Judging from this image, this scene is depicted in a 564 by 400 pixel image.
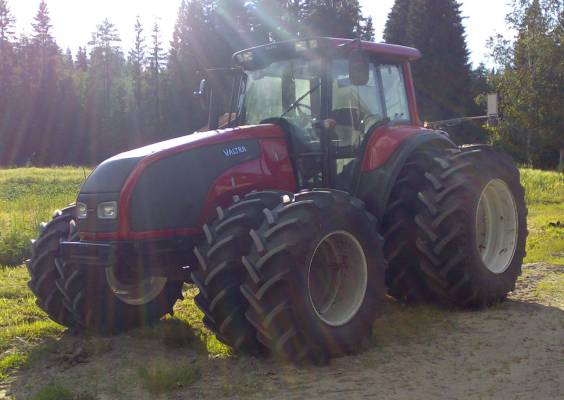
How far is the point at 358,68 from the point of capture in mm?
5395

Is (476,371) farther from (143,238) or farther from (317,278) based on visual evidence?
(143,238)

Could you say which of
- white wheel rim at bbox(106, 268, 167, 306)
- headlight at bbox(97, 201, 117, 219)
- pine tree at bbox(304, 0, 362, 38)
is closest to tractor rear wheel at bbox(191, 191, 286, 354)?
headlight at bbox(97, 201, 117, 219)

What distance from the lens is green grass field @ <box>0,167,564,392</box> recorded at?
5.21 m

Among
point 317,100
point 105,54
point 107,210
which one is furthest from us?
point 105,54

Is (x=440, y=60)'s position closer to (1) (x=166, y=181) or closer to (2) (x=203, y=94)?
(2) (x=203, y=94)

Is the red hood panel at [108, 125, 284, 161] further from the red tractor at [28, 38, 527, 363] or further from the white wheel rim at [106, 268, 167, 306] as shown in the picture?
the white wheel rim at [106, 268, 167, 306]

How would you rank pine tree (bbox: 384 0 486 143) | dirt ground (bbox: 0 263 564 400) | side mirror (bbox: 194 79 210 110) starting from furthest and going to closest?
pine tree (bbox: 384 0 486 143) → side mirror (bbox: 194 79 210 110) → dirt ground (bbox: 0 263 564 400)

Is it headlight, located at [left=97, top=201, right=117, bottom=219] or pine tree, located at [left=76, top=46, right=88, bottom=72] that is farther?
pine tree, located at [left=76, top=46, right=88, bottom=72]

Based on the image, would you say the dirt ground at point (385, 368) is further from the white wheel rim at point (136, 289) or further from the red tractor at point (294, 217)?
the white wheel rim at point (136, 289)

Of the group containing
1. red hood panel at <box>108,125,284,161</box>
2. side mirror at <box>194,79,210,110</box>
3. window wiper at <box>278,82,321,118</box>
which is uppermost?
side mirror at <box>194,79,210,110</box>

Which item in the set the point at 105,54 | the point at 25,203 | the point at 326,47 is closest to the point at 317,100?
the point at 326,47

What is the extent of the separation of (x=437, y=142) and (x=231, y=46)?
38.9m

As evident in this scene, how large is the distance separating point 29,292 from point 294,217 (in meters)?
4.19

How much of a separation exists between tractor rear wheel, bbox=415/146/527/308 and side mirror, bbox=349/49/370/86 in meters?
1.13
